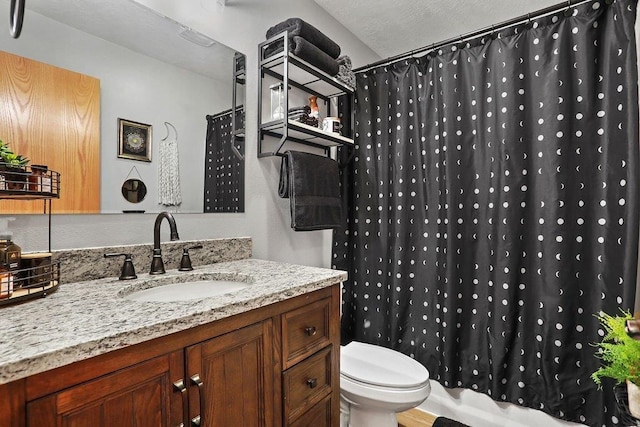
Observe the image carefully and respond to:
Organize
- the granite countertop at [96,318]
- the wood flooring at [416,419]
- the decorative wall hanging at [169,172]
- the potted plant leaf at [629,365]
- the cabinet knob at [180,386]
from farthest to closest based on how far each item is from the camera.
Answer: the wood flooring at [416,419]
the decorative wall hanging at [169,172]
the potted plant leaf at [629,365]
the cabinet knob at [180,386]
the granite countertop at [96,318]

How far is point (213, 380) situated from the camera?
2.56ft

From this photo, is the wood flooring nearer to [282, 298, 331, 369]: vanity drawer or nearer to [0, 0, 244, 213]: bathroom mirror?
[282, 298, 331, 369]: vanity drawer

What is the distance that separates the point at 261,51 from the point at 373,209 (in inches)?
44.6

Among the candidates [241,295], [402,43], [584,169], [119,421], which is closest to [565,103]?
[584,169]

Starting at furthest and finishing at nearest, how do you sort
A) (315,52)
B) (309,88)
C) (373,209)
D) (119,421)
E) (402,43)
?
1. (402,43)
2. (373,209)
3. (309,88)
4. (315,52)
5. (119,421)

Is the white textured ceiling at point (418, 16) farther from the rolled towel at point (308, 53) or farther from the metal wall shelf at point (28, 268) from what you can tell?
the metal wall shelf at point (28, 268)

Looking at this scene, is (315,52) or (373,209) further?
(373,209)

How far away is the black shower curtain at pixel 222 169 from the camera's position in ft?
4.72

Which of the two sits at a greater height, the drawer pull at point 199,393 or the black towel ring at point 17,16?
the black towel ring at point 17,16

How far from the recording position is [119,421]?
0.63 meters

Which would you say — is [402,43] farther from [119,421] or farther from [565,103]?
[119,421]


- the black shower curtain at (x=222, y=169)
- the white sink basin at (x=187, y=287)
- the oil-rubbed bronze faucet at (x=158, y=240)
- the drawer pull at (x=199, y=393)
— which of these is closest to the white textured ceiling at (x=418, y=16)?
the black shower curtain at (x=222, y=169)

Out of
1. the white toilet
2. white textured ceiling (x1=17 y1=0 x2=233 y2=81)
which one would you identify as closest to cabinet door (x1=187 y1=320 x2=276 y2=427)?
the white toilet

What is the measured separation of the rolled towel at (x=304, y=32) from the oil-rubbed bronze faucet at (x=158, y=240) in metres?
1.04
